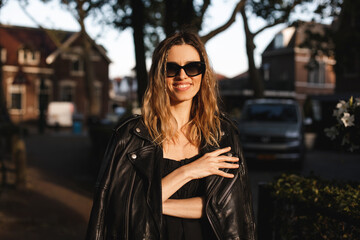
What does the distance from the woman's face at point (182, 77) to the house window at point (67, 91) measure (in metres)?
36.5

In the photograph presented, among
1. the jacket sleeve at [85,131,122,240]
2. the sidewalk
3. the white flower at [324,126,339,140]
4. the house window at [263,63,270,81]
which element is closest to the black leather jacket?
the jacket sleeve at [85,131,122,240]

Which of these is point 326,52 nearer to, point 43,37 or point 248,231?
point 248,231

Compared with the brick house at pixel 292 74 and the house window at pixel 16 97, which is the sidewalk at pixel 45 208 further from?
the brick house at pixel 292 74

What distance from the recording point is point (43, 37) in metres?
38.2

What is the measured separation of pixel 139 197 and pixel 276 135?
956cm

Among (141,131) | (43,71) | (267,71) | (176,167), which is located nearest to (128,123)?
(141,131)

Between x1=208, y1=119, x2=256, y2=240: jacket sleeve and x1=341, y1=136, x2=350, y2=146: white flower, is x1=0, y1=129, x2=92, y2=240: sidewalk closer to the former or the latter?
x1=341, y1=136, x2=350, y2=146: white flower

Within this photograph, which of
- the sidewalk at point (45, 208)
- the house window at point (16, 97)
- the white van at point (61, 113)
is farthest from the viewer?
the house window at point (16, 97)

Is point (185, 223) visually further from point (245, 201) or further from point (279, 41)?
point (279, 41)

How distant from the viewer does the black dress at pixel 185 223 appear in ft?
7.20

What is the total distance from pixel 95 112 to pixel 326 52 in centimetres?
1543

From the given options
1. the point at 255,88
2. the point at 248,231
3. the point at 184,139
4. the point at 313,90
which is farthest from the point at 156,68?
the point at 313,90

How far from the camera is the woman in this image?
215 centimetres

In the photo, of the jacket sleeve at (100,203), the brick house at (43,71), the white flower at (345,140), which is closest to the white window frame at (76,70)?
the brick house at (43,71)
